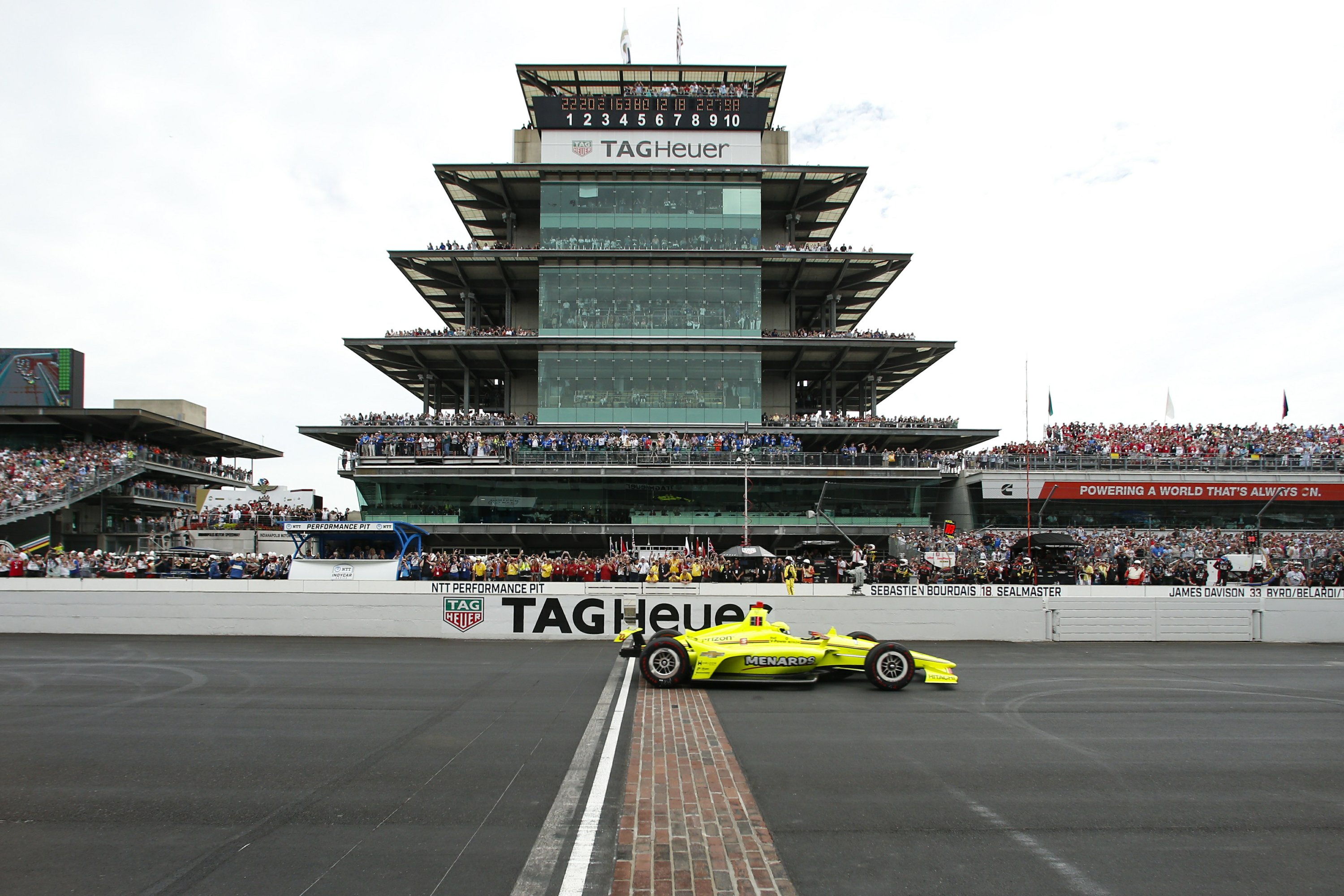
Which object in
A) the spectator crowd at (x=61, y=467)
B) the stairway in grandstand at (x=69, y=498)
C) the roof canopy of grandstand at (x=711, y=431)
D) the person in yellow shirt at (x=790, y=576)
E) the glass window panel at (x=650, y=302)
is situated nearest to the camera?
the person in yellow shirt at (x=790, y=576)

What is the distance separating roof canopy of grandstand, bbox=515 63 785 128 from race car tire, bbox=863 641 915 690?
1853 inches

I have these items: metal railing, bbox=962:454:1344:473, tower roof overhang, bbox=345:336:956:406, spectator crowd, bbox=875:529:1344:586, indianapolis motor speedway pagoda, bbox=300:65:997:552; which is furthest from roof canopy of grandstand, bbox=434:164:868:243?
spectator crowd, bbox=875:529:1344:586

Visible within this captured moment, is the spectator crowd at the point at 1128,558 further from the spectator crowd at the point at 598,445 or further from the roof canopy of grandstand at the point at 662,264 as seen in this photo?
the roof canopy of grandstand at the point at 662,264

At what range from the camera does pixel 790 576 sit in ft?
66.1

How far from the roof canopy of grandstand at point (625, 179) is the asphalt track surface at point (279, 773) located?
39.0m

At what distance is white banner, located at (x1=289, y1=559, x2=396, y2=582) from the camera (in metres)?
22.0

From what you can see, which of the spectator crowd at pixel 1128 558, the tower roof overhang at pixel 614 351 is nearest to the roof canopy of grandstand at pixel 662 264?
the tower roof overhang at pixel 614 351

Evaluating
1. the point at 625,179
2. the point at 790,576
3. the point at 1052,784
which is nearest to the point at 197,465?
the point at 625,179

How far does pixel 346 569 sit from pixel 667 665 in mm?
13361

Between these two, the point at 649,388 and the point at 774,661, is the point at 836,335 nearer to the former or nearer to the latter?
the point at 649,388

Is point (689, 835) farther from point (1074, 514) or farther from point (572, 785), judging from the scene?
point (1074, 514)

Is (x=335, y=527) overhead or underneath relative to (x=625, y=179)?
underneath

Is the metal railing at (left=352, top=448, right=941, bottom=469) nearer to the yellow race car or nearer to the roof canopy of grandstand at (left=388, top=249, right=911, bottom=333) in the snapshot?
the roof canopy of grandstand at (left=388, top=249, right=911, bottom=333)

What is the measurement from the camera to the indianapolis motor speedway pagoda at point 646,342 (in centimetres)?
4278
